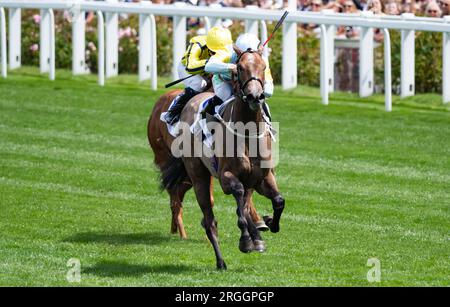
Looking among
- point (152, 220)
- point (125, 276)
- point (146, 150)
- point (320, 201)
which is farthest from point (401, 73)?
point (125, 276)

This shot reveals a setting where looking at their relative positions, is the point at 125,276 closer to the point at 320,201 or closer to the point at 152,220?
the point at 152,220

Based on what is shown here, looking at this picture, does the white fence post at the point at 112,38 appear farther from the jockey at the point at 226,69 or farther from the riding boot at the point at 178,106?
the jockey at the point at 226,69

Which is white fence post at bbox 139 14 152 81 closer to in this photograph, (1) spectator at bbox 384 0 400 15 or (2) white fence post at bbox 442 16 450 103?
(1) spectator at bbox 384 0 400 15

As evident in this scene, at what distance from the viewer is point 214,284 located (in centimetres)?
855

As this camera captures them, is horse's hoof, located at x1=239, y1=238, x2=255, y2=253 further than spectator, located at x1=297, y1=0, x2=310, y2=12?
No

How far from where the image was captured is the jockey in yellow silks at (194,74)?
10.6 m

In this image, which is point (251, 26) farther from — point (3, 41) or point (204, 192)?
point (204, 192)

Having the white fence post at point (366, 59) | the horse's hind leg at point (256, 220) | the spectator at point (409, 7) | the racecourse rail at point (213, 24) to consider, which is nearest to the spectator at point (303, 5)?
the racecourse rail at point (213, 24)

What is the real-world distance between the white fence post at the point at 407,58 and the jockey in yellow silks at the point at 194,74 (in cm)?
595

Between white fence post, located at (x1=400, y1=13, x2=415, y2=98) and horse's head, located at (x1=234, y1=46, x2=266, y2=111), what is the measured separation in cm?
754

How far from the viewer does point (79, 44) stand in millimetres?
20156

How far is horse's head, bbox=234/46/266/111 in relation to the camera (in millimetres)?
8742

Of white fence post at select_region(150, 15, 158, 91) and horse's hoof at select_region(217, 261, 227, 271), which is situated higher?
white fence post at select_region(150, 15, 158, 91)

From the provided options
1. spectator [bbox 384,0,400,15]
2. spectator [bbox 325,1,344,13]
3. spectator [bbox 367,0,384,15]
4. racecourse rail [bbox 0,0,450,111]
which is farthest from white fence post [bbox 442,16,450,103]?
spectator [bbox 325,1,344,13]
